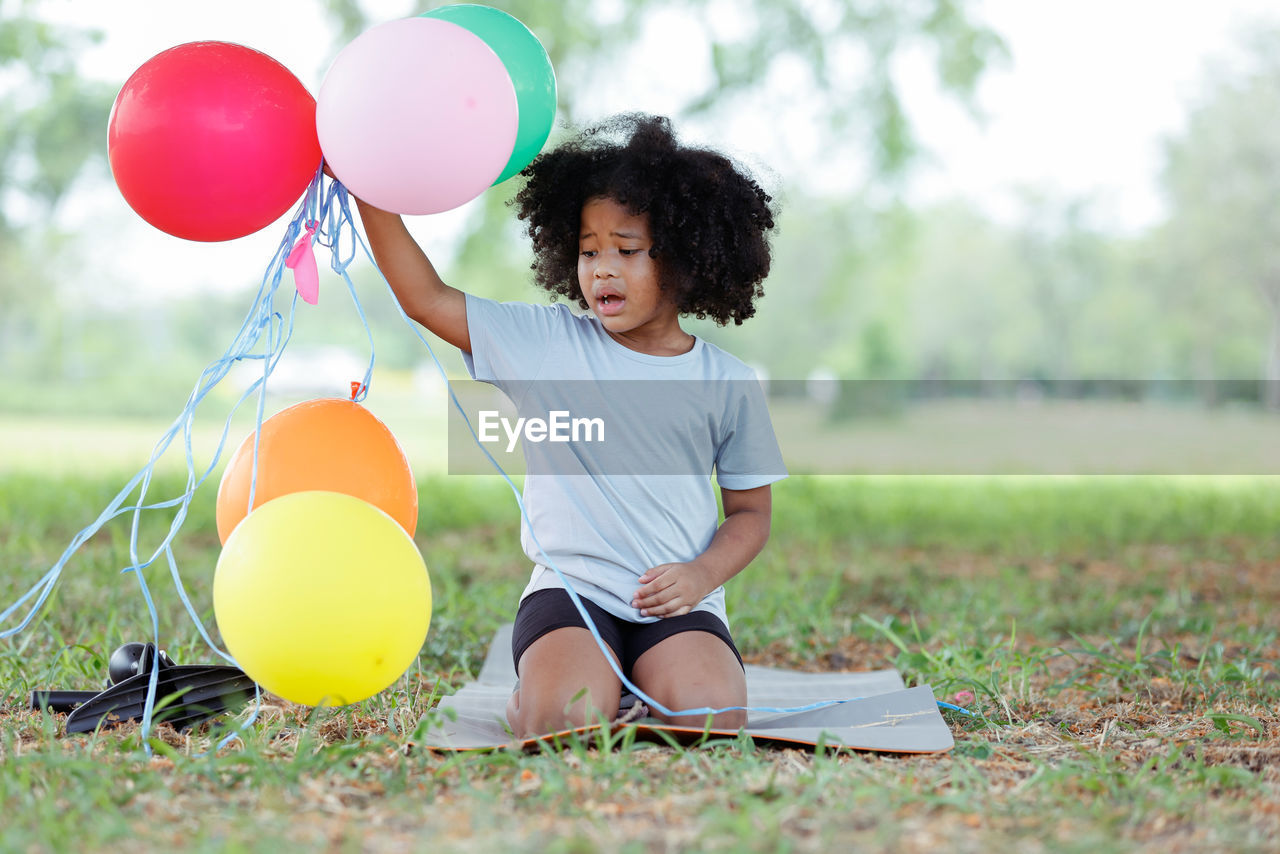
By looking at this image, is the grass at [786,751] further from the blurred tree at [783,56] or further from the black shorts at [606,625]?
the blurred tree at [783,56]

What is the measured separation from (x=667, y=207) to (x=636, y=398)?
16.0 inches

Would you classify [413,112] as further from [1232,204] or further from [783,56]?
[1232,204]

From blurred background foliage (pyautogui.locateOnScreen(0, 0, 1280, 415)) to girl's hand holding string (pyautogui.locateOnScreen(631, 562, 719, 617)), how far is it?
0.95m

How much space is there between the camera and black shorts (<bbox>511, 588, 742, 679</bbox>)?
220 centimetres

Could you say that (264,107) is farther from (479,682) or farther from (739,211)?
(479,682)

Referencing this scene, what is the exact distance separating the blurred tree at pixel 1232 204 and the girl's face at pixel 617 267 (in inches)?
737

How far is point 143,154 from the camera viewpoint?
1.86 metres

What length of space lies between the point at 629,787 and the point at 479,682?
106 cm

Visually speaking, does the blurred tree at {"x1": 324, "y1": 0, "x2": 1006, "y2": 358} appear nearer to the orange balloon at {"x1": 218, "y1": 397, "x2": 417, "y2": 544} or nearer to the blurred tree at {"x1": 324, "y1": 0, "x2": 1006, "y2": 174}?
the blurred tree at {"x1": 324, "y1": 0, "x2": 1006, "y2": 174}

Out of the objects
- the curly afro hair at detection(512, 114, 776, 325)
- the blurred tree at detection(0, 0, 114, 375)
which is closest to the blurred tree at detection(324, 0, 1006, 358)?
the blurred tree at detection(0, 0, 114, 375)

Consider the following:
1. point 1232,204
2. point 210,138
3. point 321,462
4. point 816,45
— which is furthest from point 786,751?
point 1232,204

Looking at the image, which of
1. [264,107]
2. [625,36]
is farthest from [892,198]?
[264,107]

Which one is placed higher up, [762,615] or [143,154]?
[143,154]

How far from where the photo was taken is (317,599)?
1.76 meters
